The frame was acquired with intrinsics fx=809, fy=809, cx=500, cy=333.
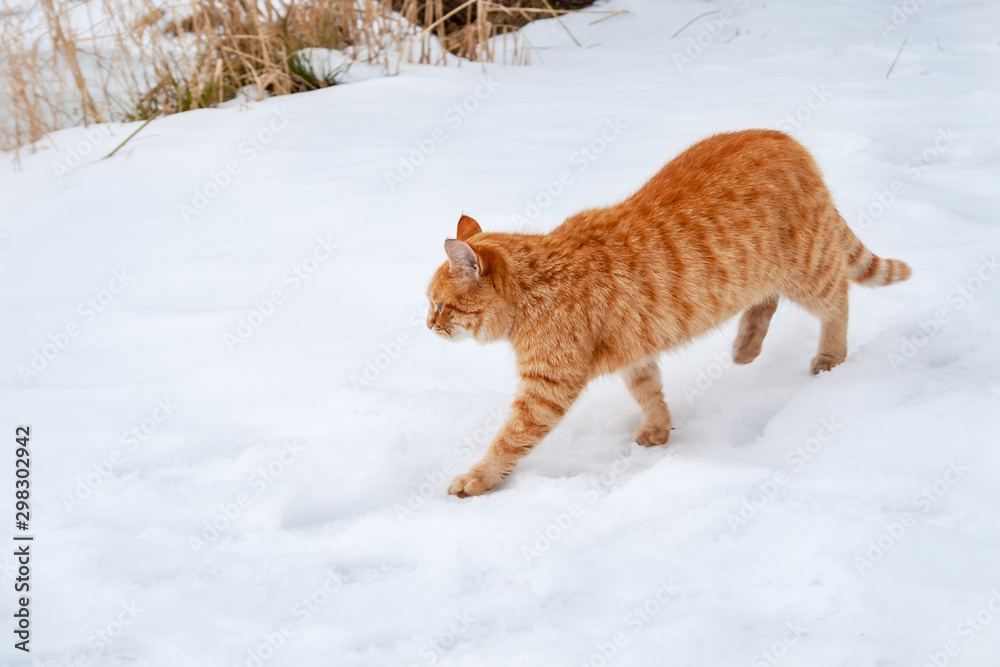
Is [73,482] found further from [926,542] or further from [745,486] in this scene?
[926,542]

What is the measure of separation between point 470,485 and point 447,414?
1.22 feet

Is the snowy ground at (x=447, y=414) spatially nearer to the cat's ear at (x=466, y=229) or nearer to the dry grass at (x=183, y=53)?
the dry grass at (x=183, y=53)

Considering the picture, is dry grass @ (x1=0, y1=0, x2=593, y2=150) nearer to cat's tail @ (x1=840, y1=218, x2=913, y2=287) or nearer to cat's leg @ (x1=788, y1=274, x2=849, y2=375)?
cat's tail @ (x1=840, y1=218, x2=913, y2=287)

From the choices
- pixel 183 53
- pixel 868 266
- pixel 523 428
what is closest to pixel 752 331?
pixel 868 266

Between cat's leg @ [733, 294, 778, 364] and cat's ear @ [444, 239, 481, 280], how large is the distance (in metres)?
1.11

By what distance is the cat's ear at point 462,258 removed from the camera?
2469mm

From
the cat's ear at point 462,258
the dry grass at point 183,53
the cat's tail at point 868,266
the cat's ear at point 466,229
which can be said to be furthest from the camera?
the dry grass at point 183,53

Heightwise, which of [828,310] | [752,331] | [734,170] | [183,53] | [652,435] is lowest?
[652,435]

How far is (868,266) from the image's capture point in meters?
2.98

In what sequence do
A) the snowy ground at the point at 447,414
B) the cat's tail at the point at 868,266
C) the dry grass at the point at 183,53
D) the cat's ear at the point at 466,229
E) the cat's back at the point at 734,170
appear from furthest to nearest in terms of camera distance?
the dry grass at the point at 183,53 → the cat's tail at the point at 868,266 → the cat's ear at the point at 466,229 → the cat's back at the point at 734,170 → the snowy ground at the point at 447,414

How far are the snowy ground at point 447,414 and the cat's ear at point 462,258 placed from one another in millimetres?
519

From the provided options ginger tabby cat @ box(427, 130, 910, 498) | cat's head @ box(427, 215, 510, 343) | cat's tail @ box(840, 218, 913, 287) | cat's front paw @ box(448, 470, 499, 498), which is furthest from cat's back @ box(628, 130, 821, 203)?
cat's front paw @ box(448, 470, 499, 498)

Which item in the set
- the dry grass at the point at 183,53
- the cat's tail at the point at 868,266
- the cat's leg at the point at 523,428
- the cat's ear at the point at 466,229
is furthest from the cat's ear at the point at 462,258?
the dry grass at the point at 183,53

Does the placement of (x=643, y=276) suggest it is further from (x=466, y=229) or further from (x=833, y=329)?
(x=833, y=329)
